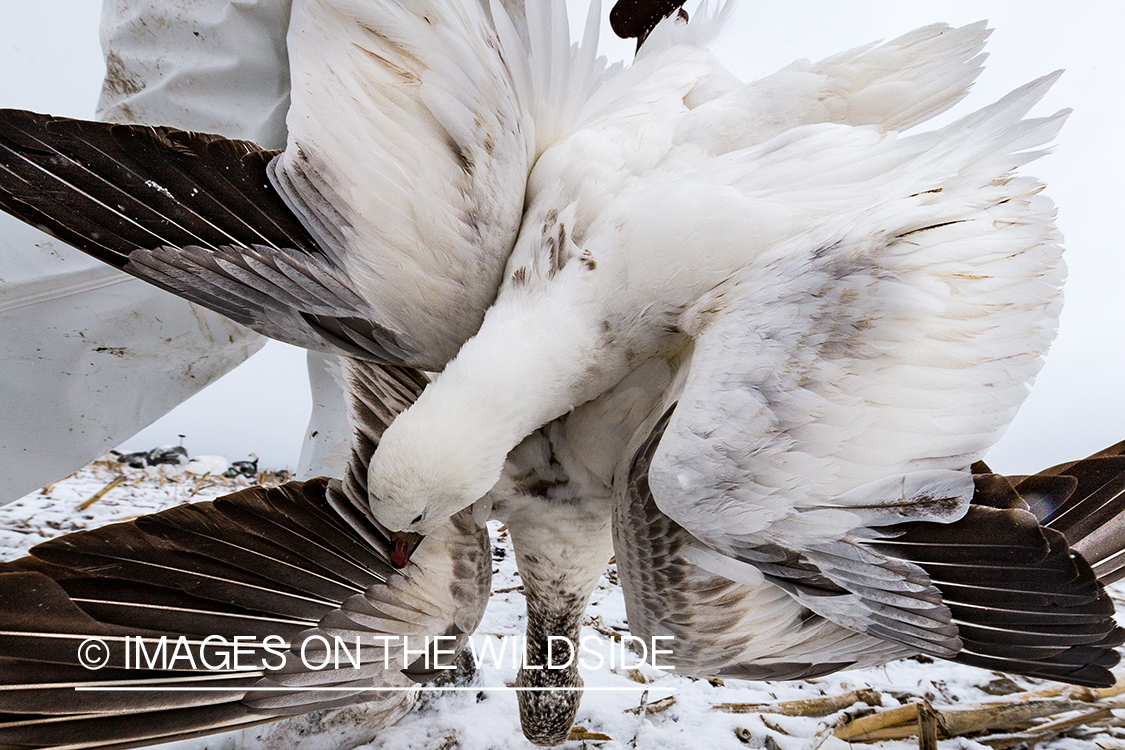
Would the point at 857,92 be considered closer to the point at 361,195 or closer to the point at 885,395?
the point at 885,395

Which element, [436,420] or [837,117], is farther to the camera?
[837,117]

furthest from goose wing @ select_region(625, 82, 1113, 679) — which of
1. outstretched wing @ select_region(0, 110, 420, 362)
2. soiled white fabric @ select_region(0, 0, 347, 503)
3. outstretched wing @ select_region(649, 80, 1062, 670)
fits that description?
soiled white fabric @ select_region(0, 0, 347, 503)

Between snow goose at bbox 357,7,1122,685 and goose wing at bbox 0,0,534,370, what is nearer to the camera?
snow goose at bbox 357,7,1122,685

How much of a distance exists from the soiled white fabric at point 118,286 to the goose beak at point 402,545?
1.09 m

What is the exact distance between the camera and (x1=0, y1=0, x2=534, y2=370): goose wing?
0.96 m

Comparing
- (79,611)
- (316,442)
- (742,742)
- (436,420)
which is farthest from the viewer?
(316,442)

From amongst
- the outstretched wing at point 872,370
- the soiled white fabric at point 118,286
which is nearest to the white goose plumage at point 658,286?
the outstretched wing at point 872,370

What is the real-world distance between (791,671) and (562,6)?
1.39 metres

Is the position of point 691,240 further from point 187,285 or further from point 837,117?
point 187,285

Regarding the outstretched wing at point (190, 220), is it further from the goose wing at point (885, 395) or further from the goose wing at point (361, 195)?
the goose wing at point (885, 395)

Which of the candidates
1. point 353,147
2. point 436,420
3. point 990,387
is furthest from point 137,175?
point 990,387

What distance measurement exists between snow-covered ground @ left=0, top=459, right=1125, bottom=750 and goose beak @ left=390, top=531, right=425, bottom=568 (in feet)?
2.10

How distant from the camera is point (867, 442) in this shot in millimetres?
813

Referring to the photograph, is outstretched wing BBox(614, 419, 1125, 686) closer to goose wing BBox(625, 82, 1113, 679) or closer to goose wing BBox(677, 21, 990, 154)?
goose wing BBox(625, 82, 1113, 679)
